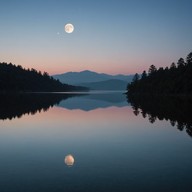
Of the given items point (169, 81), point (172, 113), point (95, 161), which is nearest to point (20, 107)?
point (172, 113)

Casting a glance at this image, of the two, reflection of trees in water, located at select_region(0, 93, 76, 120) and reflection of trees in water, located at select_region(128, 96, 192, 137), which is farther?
reflection of trees in water, located at select_region(0, 93, 76, 120)

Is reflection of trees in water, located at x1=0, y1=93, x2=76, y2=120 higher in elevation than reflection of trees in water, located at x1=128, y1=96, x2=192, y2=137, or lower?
lower

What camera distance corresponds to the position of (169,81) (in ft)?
499

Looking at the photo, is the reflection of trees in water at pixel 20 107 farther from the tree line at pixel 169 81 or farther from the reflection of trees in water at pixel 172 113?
the tree line at pixel 169 81

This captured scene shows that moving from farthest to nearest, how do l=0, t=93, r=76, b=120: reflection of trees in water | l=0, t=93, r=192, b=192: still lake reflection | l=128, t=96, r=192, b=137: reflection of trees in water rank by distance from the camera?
l=0, t=93, r=76, b=120: reflection of trees in water
l=128, t=96, r=192, b=137: reflection of trees in water
l=0, t=93, r=192, b=192: still lake reflection

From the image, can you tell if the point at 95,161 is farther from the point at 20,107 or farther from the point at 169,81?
the point at 169,81

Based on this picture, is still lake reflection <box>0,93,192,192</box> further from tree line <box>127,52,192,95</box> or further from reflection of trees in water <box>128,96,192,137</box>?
tree line <box>127,52,192,95</box>

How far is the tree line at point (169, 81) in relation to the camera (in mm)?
134000

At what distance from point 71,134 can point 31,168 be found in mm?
15720

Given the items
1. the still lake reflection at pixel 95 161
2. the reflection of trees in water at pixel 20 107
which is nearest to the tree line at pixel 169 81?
the reflection of trees in water at pixel 20 107

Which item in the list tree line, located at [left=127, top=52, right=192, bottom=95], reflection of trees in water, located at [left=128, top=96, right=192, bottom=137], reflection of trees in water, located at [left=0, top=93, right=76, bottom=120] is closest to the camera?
reflection of trees in water, located at [left=128, top=96, right=192, bottom=137]

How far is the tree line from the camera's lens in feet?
440

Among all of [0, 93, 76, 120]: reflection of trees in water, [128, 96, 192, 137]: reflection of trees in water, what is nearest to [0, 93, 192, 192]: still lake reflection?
[128, 96, 192, 137]: reflection of trees in water

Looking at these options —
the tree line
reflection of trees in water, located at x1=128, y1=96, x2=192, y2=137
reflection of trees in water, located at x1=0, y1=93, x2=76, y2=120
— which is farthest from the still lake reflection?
the tree line
